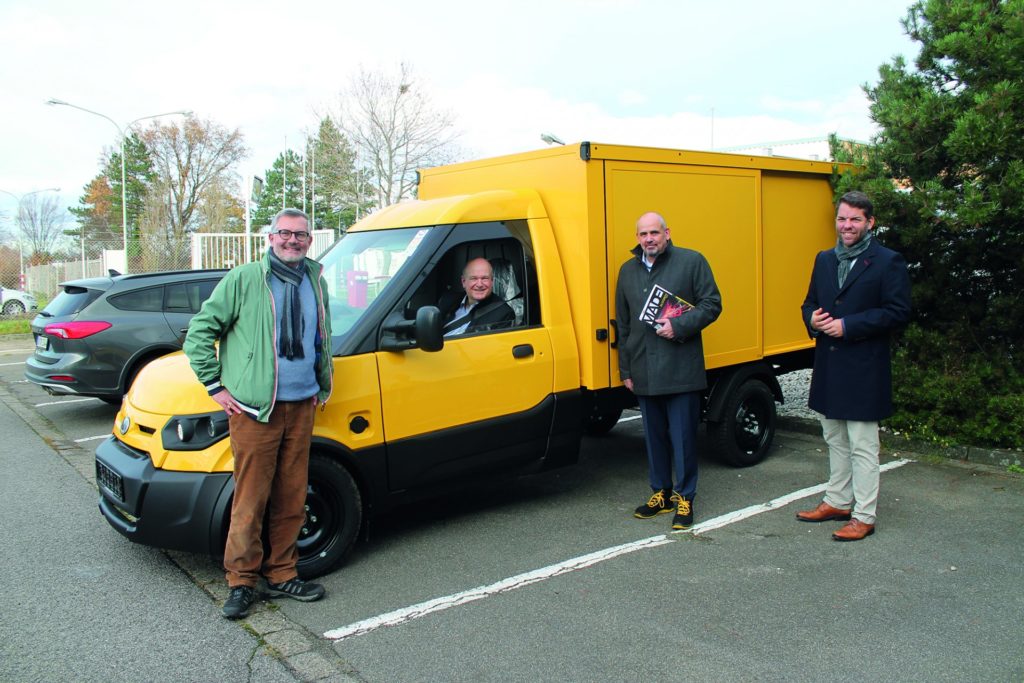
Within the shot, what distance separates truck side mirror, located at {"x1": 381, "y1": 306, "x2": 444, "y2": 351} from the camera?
14.6 ft

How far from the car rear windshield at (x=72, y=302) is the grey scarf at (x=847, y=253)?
25.1ft

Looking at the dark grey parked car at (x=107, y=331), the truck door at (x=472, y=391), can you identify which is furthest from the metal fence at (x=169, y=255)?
the truck door at (x=472, y=391)

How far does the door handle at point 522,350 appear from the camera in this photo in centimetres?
520

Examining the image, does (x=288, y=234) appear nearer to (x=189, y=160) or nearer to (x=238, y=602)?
(x=238, y=602)

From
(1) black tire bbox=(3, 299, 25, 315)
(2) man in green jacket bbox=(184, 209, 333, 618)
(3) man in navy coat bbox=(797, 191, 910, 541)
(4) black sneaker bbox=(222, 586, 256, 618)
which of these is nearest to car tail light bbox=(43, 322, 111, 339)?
(2) man in green jacket bbox=(184, 209, 333, 618)

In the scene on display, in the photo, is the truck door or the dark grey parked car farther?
the dark grey parked car

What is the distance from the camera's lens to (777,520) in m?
5.39

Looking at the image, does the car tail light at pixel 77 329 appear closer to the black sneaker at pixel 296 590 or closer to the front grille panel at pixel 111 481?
the front grille panel at pixel 111 481

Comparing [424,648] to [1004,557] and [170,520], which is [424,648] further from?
[1004,557]

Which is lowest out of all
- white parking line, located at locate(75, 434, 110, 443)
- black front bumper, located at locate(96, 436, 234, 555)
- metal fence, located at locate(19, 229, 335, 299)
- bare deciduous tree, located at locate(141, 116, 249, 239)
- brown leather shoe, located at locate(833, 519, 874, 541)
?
brown leather shoe, located at locate(833, 519, 874, 541)

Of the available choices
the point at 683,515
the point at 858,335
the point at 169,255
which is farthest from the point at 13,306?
the point at 858,335

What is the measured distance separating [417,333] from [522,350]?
0.94m

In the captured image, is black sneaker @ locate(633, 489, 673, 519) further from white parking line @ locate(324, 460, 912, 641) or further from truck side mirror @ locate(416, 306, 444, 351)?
truck side mirror @ locate(416, 306, 444, 351)

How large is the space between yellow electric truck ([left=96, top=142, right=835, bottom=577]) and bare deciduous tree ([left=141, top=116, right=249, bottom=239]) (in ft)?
166
